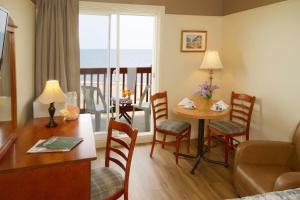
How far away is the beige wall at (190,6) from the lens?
12.9 ft

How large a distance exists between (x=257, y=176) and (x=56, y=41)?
2777 mm

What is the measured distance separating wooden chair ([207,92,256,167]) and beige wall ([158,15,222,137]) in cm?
73

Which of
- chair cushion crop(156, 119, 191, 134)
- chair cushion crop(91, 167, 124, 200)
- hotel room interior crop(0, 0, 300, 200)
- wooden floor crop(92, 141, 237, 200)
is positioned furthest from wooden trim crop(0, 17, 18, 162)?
chair cushion crop(156, 119, 191, 134)

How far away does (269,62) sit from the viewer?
3402mm

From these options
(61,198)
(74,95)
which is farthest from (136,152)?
(61,198)

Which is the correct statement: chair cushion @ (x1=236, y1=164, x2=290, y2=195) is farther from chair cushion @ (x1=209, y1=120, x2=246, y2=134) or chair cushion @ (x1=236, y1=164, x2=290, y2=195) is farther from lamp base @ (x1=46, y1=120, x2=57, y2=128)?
lamp base @ (x1=46, y1=120, x2=57, y2=128)

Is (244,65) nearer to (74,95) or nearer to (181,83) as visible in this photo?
(181,83)

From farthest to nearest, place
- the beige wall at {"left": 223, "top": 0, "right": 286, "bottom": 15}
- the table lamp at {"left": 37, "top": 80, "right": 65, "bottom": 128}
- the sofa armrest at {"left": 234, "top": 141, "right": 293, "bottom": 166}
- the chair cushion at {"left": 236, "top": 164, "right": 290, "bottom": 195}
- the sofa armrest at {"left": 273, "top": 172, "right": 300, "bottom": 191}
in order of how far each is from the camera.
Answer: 1. the beige wall at {"left": 223, "top": 0, "right": 286, "bottom": 15}
2. the sofa armrest at {"left": 234, "top": 141, "right": 293, "bottom": 166}
3. the table lamp at {"left": 37, "top": 80, "right": 65, "bottom": 128}
4. the chair cushion at {"left": 236, "top": 164, "right": 290, "bottom": 195}
5. the sofa armrest at {"left": 273, "top": 172, "right": 300, "bottom": 191}

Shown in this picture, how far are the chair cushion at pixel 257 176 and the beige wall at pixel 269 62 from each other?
0.83m

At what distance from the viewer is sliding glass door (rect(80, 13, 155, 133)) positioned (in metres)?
3.86

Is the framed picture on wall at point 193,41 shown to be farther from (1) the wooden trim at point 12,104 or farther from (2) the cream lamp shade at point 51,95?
(1) the wooden trim at point 12,104

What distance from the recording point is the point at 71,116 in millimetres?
2715

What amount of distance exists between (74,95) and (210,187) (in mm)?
2003

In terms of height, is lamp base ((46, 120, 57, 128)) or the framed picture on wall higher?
the framed picture on wall
